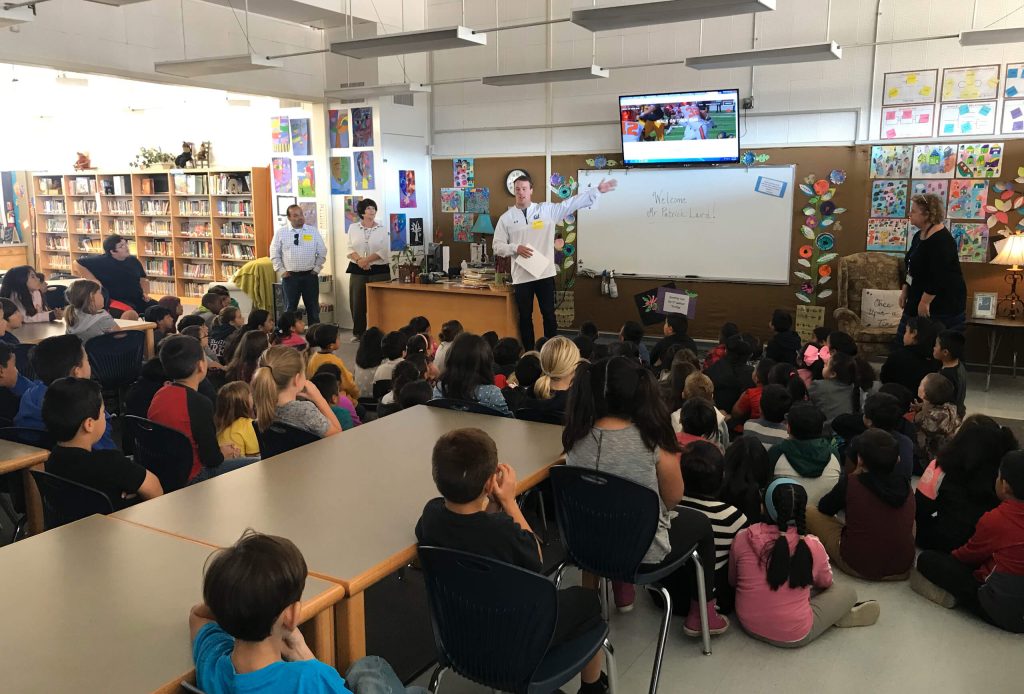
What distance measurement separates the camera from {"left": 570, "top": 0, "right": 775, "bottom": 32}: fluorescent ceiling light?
4.41 m

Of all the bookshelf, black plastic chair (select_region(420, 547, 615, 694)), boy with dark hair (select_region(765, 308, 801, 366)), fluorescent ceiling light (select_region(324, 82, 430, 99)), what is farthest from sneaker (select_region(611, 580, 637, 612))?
the bookshelf

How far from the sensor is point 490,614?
182cm

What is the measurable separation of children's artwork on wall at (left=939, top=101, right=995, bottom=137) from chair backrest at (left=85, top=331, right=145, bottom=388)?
661cm

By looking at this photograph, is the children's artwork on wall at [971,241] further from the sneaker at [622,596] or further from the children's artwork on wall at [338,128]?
the children's artwork on wall at [338,128]

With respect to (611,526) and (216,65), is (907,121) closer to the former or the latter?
(216,65)

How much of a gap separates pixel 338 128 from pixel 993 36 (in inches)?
249

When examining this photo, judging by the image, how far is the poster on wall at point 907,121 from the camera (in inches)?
267

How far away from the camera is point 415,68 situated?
923cm

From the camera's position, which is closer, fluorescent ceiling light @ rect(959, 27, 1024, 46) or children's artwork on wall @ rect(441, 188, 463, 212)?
fluorescent ceiling light @ rect(959, 27, 1024, 46)

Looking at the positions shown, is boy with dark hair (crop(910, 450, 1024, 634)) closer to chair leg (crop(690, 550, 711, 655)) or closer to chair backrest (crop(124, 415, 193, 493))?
chair leg (crop(690, 550, 711, 655))

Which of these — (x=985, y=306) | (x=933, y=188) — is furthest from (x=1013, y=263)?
(x=933, y=188)

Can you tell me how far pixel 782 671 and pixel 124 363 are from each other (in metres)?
4.20

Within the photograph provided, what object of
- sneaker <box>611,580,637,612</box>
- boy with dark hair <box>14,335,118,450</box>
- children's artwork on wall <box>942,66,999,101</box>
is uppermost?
children's artwork on wall <box>942,66,999,101</box>

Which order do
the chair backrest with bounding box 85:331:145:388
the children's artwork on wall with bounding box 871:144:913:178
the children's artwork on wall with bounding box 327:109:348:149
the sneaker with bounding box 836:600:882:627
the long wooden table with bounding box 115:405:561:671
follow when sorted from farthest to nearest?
the children's artwork on wall with bounding box 327:109:348:149
the children's artwork on wall with bounding box 871:144:913:178
the chair backrest with bounding box 85:331:145:388
the sneaker with bounding box 836:600:882:627
the long wooden table with bounding box 115:405:561:671
